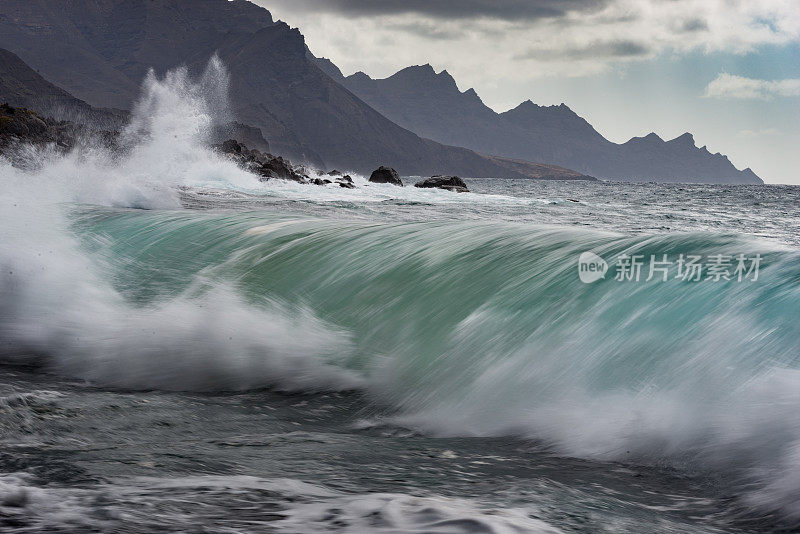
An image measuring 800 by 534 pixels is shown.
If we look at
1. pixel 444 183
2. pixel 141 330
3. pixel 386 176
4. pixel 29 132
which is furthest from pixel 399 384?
pixel 386 176

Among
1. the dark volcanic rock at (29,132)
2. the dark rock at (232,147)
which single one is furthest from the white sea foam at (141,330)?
the dark rock at (232,147)

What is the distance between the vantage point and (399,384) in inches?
138

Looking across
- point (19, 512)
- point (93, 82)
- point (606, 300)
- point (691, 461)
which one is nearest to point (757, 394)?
point (691, 461)

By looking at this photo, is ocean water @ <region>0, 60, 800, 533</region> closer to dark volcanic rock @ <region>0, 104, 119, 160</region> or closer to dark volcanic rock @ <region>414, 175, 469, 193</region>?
dark volcanic rock @ <region>0, 104, 119, 160</region>

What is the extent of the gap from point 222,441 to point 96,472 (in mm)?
647

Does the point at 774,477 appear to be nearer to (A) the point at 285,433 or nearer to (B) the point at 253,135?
(A) the point at 285,433

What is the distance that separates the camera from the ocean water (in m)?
1.88

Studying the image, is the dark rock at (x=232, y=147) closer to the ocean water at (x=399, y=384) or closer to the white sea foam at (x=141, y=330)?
the white sea foam at (x=141, y=330)

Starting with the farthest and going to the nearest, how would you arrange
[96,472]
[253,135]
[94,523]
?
[253,135], [96,472], [94,523]

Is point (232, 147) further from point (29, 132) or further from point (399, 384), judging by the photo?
point (399, 384)

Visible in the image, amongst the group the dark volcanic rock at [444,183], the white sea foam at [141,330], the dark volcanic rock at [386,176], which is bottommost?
the white sea foam at [141,330]

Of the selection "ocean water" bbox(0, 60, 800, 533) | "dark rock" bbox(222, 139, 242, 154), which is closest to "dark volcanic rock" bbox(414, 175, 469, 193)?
"dark rock" bbox(222, 139, 242, 154)

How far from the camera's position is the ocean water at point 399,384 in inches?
74.2

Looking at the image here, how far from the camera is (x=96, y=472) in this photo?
1.97m
